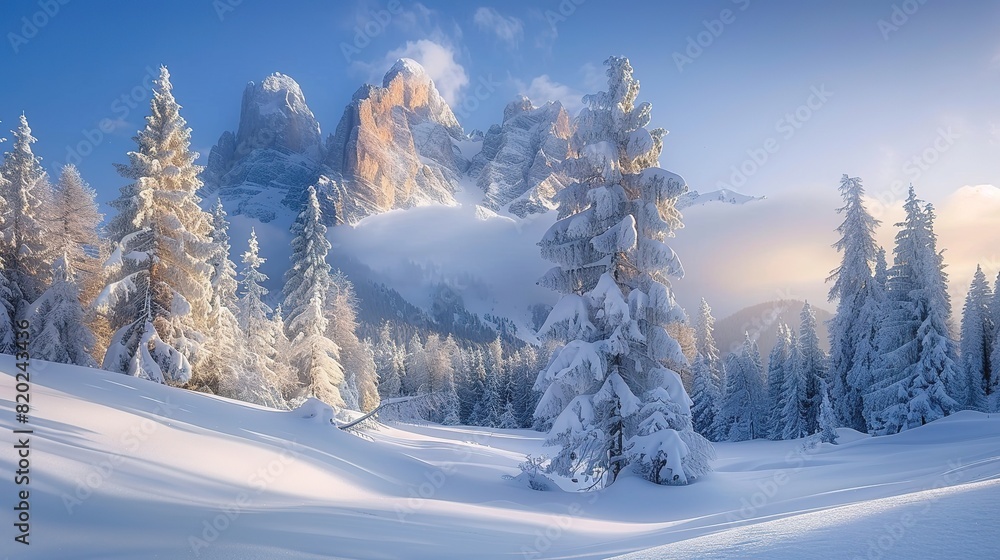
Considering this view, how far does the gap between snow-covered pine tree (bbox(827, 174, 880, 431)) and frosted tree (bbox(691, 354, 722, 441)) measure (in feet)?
31.4

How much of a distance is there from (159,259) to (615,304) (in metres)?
14.7

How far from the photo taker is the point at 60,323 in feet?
57.9

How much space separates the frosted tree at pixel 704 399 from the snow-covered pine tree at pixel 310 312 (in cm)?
2602

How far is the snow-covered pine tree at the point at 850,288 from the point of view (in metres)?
25.8

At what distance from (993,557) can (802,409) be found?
117 feet

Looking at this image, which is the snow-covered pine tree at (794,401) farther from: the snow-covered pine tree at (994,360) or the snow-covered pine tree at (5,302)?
the snow-covered pine tree at (5,302)

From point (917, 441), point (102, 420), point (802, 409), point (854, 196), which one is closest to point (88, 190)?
point (102, 420)

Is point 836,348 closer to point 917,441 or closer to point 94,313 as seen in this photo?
point 917,441

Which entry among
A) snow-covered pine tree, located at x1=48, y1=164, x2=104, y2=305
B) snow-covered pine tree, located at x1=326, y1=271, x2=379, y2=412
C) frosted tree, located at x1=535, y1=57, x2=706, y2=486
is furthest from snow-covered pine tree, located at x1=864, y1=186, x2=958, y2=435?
snow-covered pine tree, located at x1=48, y1=164, x2=104, y2=305

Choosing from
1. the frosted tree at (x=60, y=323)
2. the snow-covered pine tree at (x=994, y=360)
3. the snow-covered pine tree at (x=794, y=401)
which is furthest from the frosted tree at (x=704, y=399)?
the frosted tree at (x=60, y=323)

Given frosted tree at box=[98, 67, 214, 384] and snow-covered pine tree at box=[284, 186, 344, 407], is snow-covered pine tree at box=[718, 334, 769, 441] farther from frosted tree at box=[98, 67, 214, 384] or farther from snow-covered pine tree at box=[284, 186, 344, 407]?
frosted tree at box=[98, 67, 214, 384]

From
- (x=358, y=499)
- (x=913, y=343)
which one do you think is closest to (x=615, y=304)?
(x=358, y=499)

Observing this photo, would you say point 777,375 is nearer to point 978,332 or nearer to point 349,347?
point 978,332

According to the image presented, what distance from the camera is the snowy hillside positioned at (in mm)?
3020
